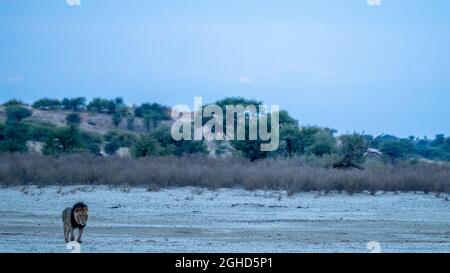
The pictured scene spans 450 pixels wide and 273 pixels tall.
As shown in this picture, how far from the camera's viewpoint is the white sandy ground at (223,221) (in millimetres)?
13594

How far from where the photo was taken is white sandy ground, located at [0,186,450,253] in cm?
1359

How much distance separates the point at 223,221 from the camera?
58.7ft

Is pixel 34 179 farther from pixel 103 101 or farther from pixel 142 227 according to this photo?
pixel 103 101

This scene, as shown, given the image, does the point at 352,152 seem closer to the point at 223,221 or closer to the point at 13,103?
the point at 223,221

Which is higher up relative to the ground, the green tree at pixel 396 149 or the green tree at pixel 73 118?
the green tree at pixel 73 118

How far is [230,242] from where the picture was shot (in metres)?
14.1

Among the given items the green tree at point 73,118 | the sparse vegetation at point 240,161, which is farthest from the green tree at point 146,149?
the green tree at point 73,118

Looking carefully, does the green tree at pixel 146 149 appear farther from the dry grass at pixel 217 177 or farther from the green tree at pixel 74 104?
the green tree at pixel 74 104

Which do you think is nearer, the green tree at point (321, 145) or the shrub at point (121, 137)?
the green tree at point (321, 145)

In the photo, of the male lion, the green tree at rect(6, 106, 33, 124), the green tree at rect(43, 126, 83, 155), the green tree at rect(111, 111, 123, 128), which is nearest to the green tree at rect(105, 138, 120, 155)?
the green tree at rect(6, 106, 33, 124)

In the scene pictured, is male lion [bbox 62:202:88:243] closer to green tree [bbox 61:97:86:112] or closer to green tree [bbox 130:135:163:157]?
green tree [bbox 130:135:163:157]

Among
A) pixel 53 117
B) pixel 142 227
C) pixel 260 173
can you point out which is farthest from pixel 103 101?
pixel 142 227

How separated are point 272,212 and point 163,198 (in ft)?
13.7

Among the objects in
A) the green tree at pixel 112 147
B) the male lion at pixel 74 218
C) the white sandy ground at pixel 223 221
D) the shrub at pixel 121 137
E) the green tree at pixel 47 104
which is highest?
the green tree at pixel 47 104
